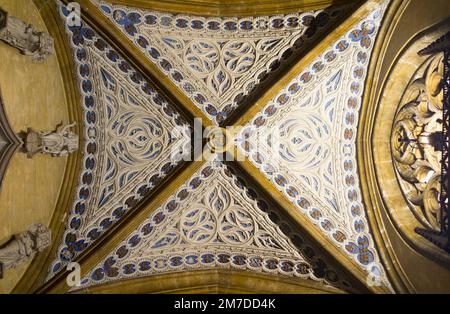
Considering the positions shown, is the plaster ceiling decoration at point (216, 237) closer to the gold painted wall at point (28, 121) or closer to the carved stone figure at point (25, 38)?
the gold painted wall at point (28, 121)

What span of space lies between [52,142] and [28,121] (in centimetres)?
44

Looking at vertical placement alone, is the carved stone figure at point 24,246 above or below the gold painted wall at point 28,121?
below

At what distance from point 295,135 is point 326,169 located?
2.44 feet

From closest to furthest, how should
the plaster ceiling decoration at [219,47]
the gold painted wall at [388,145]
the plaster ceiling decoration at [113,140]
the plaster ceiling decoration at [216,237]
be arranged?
the gold painted wall at [388,145], the plaster ceiling decoration at [219,47], the plaster ceiling decoration at [113,140], the plaster ceiling decoration at [216,237]

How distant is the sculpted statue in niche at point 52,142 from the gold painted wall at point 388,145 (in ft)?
15.3

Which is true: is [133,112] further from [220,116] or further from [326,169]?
[326,169]

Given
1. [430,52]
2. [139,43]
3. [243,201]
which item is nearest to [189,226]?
[243,201]

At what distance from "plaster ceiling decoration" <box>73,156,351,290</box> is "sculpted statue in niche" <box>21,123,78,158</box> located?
1628 mm

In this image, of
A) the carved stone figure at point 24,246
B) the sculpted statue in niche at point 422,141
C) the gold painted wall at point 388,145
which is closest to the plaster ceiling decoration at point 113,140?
the carved stone figure at point 24,246

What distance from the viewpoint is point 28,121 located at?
5922mm

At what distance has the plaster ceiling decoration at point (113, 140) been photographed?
6.80 m

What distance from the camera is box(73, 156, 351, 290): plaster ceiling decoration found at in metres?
Answer: 6.94

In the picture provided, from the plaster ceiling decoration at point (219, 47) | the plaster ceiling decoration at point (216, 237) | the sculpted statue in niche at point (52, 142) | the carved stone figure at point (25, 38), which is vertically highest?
the plaster ceiling decoration at point (219, 47)

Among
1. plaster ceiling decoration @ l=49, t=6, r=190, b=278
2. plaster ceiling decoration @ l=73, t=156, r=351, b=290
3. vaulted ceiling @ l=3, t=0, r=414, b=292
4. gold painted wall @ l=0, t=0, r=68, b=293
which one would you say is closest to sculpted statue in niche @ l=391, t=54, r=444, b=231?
vaulted ceiling @ l=3, t=0, r=414, b=292
